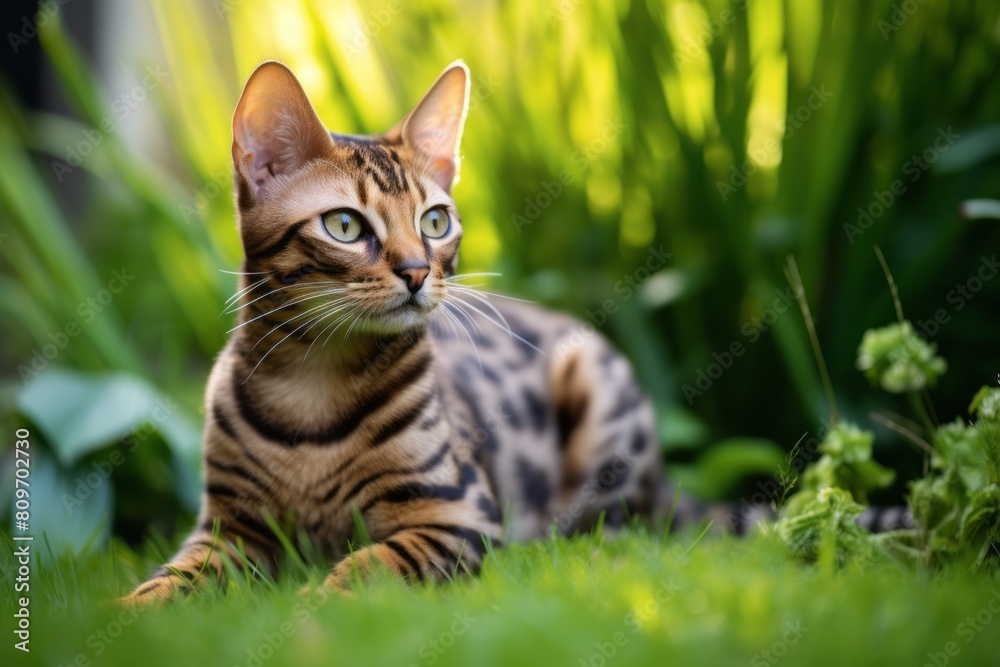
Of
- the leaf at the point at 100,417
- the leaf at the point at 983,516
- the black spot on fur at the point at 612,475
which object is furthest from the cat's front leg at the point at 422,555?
the leaf at the point at 100,417

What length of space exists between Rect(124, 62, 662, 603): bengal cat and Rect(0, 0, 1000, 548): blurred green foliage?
0.84m

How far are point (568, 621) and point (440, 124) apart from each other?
1.16m

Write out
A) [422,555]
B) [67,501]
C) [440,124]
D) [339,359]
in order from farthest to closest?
1. [67,501]
2. [440,124]
3. [339,359]
4. [422,555]

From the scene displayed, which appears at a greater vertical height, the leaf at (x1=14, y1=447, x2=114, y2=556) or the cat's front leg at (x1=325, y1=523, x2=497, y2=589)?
the leaf at (x1=14, y1=447, x2=114, y2=556)

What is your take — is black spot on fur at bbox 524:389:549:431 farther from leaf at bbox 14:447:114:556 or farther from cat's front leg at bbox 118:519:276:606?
leaf at bbox 14:447:114:556

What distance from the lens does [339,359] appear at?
1.79 m

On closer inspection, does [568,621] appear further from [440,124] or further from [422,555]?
[440,124]

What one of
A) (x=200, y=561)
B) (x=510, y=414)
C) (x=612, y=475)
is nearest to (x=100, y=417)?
(x=200, y=561)

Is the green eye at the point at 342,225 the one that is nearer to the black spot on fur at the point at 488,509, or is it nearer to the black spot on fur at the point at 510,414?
the black spot on fur at the point at 488,509

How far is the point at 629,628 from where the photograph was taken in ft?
4.01

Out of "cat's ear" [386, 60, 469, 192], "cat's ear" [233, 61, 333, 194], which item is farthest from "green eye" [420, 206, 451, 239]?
"cat's ear" [233, 61, 333, 194]

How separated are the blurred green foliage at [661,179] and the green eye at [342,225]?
1156 mm

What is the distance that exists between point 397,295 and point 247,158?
0.42 meters

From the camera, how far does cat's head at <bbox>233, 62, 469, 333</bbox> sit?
1642mm
